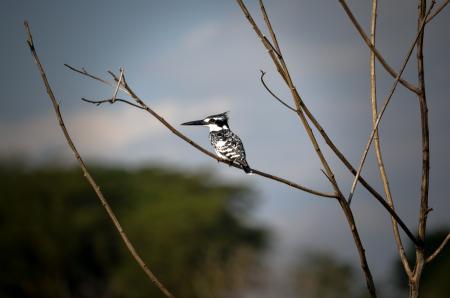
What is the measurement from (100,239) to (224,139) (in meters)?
41.9

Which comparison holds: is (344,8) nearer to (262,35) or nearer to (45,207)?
(262,35)

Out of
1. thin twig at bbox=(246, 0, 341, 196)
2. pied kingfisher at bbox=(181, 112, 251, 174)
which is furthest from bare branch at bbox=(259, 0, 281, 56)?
pied kingfisher at bbox=(181, 112, 251, 174)

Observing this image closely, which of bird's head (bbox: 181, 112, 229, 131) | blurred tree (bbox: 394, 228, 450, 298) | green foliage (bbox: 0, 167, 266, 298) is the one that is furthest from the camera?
green foliage (bbox: 0, 167, 266, 298)

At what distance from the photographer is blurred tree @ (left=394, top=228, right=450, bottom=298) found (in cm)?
3853

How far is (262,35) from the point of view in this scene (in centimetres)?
249

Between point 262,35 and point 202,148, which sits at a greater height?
point 262,35

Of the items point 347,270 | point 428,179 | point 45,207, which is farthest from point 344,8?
point 45,207

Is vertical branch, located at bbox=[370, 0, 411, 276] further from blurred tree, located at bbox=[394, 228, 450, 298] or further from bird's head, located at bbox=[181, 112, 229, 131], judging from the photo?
blurred tree, located at bbox=[394, 228, 450, 298]

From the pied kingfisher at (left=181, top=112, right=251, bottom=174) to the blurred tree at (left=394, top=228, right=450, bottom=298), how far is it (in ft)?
99.4

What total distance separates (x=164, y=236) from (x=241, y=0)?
4620 cm

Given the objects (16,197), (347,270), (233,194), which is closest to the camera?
(347,270)

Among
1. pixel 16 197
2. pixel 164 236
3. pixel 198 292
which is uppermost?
pixel 16 197

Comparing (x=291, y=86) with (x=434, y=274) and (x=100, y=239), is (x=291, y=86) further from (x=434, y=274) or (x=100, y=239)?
(x=434, y=274)

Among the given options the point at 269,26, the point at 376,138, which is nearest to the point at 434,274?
the point at 376,138
